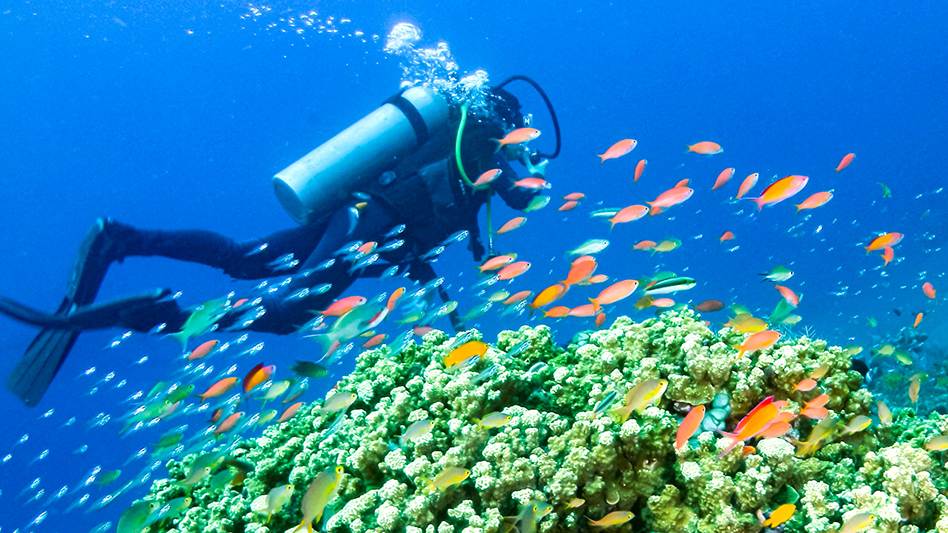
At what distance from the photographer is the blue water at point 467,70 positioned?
8612 centimetres

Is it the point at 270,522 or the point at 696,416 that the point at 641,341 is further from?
the point at 270,522

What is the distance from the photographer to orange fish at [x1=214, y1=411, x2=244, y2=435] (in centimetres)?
521

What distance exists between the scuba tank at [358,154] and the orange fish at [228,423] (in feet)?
11.4

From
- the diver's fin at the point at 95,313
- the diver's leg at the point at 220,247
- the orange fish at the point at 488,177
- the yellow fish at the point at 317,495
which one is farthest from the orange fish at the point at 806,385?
the diver's fin at the point at 95,313

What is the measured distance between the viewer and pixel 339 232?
24.2 feet

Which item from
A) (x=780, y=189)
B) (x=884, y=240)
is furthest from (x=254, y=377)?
(x=884, y=240)

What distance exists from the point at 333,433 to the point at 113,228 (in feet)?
20.0

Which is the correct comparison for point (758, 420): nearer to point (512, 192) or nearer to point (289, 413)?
point (289, 413)

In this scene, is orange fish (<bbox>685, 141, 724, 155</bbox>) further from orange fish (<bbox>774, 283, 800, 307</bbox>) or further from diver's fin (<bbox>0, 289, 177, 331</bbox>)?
diver's fin (<bbox>0, 289, 177, 331</bbox>)

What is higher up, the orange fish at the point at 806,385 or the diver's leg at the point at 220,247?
the diver's leg at the point at 220,247

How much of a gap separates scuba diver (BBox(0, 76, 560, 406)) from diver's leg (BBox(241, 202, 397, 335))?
0.02m

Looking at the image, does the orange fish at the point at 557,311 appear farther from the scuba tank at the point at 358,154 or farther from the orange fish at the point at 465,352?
the scuba tank at the point at 358,154

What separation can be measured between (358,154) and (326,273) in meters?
2.13

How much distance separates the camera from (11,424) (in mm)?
65938
